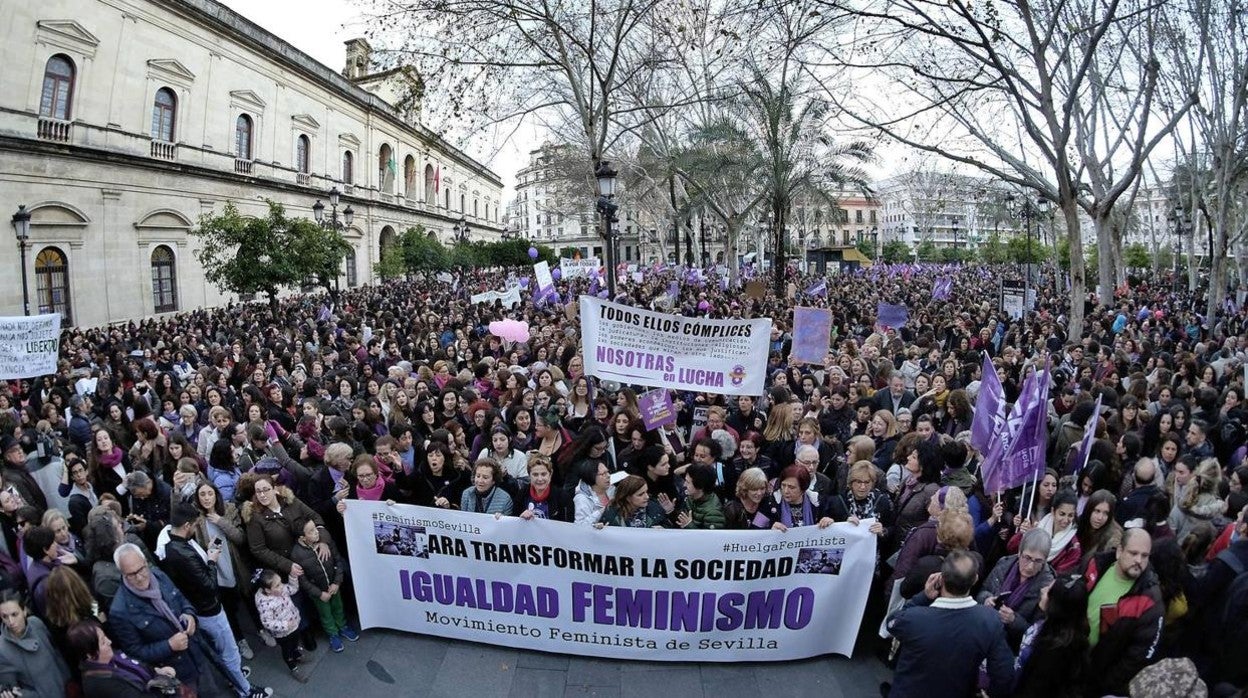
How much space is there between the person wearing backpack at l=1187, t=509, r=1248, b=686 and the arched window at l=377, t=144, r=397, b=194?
5548 centimetres

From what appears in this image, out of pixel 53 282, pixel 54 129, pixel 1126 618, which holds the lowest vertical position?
pixel 1126 618

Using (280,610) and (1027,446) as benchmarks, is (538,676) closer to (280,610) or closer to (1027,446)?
(280,610)

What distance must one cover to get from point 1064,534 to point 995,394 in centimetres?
177

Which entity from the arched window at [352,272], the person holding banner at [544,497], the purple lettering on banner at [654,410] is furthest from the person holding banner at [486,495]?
the arched window at [352,272]

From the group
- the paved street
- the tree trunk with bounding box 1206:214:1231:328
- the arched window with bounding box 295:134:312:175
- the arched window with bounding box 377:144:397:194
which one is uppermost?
the arched window with bounding box 377:144:397:194

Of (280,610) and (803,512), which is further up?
(803,512)

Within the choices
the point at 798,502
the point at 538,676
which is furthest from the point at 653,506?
the point at 538,676

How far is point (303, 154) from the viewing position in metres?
42.4

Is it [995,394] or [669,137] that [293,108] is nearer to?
[669,137]

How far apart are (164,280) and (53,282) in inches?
212

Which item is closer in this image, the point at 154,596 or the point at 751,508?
the point at 154,596

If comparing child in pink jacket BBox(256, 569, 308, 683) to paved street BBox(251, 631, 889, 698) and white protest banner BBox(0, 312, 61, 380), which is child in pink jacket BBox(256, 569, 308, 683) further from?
white protest banner BBox(0, 312, 61, 380)

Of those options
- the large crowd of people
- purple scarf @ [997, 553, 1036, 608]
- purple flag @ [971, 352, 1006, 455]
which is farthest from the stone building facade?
purple scarf @ [997, 553, 1036, 608]

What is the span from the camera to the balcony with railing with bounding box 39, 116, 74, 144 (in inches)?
957
